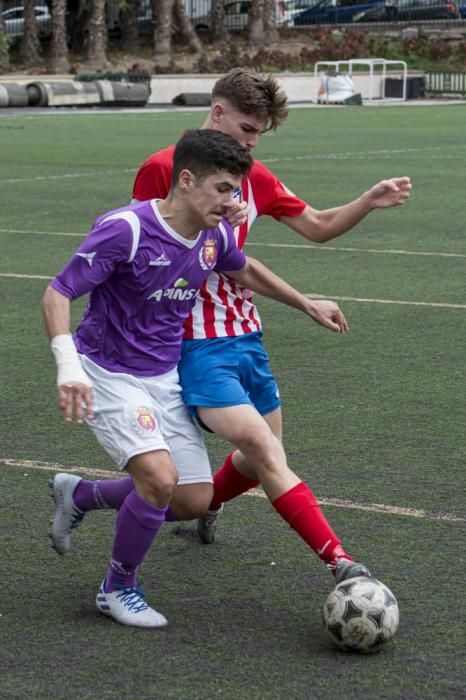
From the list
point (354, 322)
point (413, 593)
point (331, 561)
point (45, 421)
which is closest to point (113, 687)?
point (331, 561)

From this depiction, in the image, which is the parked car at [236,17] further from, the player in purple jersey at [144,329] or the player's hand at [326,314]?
the player in purple jersey at [144,329]

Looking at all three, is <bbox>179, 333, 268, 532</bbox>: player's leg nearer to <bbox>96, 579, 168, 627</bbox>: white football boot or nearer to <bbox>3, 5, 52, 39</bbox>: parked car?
<bbox>96, 579, 168, 627</bbox>: white football boot

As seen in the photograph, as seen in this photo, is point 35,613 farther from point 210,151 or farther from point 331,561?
point 210,151

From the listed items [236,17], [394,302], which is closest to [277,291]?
[394,302]

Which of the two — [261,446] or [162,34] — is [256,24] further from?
[261,446]

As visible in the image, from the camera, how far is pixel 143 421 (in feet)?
15.9

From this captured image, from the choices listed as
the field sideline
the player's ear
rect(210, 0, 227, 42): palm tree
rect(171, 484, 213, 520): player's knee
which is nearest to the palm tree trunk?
rect(210, 0, 227, 42): palm tree

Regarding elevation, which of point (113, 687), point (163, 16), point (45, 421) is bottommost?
point (163, 16)

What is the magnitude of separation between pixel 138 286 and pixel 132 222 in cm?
22

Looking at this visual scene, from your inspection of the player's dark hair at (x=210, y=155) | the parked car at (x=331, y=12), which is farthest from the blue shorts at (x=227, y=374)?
the parked car at (x=331, y=12)

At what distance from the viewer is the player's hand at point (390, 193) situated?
5.71 m

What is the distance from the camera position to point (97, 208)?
56.1ft

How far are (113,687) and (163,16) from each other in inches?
2090

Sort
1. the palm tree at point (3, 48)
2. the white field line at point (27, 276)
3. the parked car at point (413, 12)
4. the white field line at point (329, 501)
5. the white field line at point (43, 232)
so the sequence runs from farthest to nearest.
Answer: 1. the parked car at point (413, 12)
2. the palm tree at point (3, 48)
3. the white field line at point (43, 232)
4. the white field line at point (27, 276)
5. the white field line at point (329, 501)
